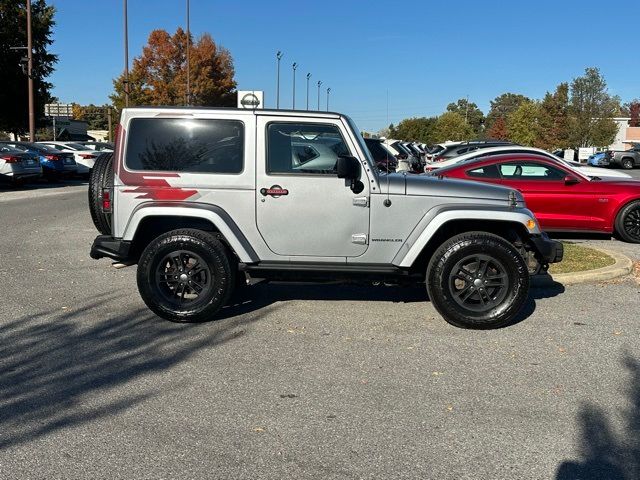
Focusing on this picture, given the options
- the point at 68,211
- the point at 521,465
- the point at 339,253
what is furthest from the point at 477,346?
the point at 68,211

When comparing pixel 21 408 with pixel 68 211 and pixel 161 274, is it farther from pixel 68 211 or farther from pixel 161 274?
pixel 68 211

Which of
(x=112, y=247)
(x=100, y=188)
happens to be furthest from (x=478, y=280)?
(x=100, y=188)

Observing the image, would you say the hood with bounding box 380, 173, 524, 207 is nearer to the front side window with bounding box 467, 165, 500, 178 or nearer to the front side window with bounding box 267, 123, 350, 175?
the front side window with bounding box 267, 123, 350, 175

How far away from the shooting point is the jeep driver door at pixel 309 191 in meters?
5.84

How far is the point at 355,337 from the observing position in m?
5.69

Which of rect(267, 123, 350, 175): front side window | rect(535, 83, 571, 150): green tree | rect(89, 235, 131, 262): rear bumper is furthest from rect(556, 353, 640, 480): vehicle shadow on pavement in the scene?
rect(535, 83, 571, 150): green tree

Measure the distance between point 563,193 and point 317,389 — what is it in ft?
23.9

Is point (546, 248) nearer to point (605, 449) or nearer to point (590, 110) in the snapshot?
point (605, 449)

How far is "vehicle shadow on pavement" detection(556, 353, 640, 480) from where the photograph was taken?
340 centimetres

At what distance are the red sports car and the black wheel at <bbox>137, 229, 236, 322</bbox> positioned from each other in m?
5.58

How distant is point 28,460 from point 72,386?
3.44 feet

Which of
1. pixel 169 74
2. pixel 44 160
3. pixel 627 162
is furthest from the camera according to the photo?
pixel 169 74

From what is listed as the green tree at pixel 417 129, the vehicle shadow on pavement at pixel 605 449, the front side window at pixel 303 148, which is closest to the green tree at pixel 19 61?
the front side window at pixel 303 148

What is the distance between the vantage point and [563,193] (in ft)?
34.1
